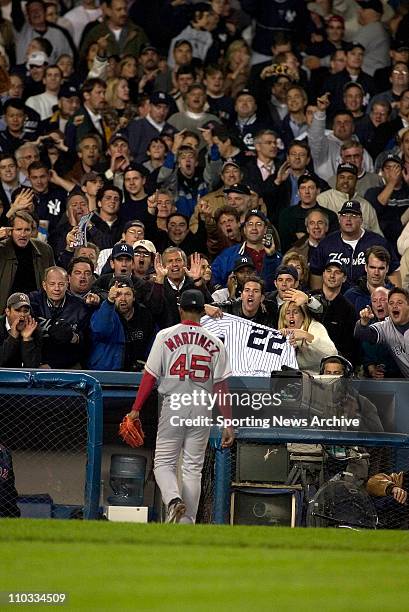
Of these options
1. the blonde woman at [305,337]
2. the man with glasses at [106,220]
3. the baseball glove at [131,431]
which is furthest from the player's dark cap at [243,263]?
the baseball glove at [131,431]

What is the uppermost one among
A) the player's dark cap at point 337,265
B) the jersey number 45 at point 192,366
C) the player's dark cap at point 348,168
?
the player's dark cap at point 348,168

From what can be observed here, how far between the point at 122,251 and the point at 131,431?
2.65m

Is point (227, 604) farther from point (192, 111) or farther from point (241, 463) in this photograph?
point (192, 111)

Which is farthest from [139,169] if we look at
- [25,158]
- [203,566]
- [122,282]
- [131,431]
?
[203,566]

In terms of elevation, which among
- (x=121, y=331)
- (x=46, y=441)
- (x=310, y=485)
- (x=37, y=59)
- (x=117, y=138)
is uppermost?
(x=37, y=59)

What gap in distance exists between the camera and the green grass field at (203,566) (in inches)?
373

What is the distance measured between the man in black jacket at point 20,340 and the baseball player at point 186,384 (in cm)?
132

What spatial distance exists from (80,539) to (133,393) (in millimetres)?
2265

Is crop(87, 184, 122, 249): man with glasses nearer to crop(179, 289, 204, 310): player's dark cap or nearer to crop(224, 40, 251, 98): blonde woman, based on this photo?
crop(179, 289, 204, 310): player's dark cap

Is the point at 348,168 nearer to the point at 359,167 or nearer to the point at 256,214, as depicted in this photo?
the point at 359,167

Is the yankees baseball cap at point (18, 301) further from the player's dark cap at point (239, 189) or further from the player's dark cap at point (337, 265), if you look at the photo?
the player's dark cap at point (239, 189)

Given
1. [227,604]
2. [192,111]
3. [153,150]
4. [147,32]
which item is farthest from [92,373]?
[147,32]

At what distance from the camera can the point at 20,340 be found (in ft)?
44.5

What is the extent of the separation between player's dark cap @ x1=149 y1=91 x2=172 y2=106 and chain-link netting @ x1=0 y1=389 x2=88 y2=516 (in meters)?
6.60
